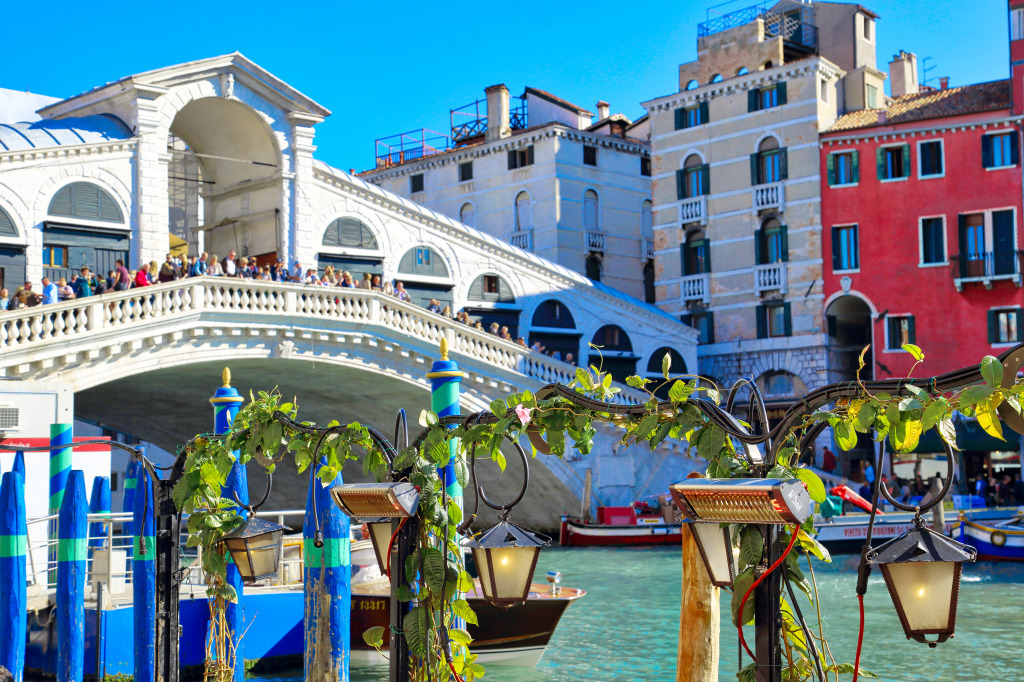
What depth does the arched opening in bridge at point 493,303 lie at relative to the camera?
25.8 metres

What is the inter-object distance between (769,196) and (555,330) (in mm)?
6103

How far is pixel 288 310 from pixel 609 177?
52.3 ft

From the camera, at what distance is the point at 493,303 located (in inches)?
1025

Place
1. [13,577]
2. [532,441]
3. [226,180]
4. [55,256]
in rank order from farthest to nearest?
[226,180] → [55,256] → [13,577] → [532,441]

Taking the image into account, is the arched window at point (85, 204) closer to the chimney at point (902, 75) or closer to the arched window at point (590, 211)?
the arched window at point (590, 211)

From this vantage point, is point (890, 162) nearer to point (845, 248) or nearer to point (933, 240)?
point (933, 240)

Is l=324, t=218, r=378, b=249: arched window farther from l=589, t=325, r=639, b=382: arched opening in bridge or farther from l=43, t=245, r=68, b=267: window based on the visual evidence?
l=589, t=325, r=639, b=382: arched opening in bridge

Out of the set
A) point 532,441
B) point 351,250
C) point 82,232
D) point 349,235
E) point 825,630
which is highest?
point 349,235

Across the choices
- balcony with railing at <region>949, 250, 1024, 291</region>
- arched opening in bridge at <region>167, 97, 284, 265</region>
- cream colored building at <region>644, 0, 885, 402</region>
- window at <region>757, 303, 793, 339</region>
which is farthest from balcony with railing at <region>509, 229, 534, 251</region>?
balcony with railing at <region>949, 250, 1024, 291</region>

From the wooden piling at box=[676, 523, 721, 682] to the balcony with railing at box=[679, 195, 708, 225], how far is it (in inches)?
971

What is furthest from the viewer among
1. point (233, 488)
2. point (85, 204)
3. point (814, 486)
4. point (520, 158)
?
point (520, 158)

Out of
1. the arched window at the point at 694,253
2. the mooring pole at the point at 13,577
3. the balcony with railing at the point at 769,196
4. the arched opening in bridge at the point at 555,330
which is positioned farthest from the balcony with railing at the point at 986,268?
the mooring pole at the point at 13,577

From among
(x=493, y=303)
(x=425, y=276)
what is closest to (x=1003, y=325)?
(x=493, y=303)

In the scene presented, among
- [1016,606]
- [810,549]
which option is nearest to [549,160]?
[1016,606]
